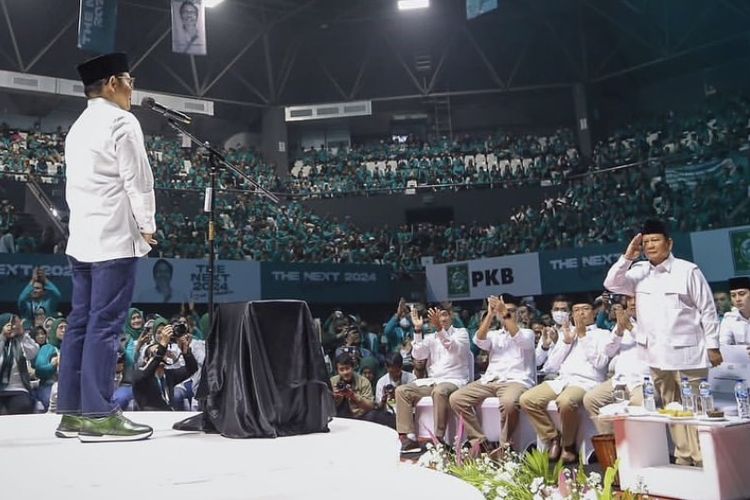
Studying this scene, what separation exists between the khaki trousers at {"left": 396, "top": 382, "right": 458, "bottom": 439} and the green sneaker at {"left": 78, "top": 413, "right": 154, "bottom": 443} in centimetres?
378

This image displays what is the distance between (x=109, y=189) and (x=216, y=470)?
3.92 feet

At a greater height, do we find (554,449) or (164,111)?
(164,111)

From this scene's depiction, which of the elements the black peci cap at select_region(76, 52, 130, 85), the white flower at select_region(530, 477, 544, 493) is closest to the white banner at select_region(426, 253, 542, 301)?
the white flower at select_region(530, 477, 544, 493)

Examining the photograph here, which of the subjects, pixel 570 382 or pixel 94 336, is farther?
pixel 570 382

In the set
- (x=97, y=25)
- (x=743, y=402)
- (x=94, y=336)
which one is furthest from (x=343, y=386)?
(x=97, y=25)

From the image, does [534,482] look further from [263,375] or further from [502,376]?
[502,376]

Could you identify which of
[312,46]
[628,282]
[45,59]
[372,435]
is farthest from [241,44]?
[372,435]

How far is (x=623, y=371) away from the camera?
523 cm

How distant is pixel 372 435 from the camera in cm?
260

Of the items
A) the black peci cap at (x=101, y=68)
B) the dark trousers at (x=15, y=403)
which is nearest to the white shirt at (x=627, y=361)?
the black peci cap at (x=101, y=68)

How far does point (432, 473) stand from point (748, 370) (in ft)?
12.6

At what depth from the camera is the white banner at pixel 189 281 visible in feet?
36.7

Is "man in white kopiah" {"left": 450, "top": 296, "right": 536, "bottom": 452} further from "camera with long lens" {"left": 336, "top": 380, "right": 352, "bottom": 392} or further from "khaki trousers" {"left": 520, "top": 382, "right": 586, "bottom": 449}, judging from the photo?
"camera with long lens" {"left": 336, "top": 380, "right": 352, "bottom": 392}

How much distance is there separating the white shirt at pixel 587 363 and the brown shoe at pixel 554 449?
40 centimetres
